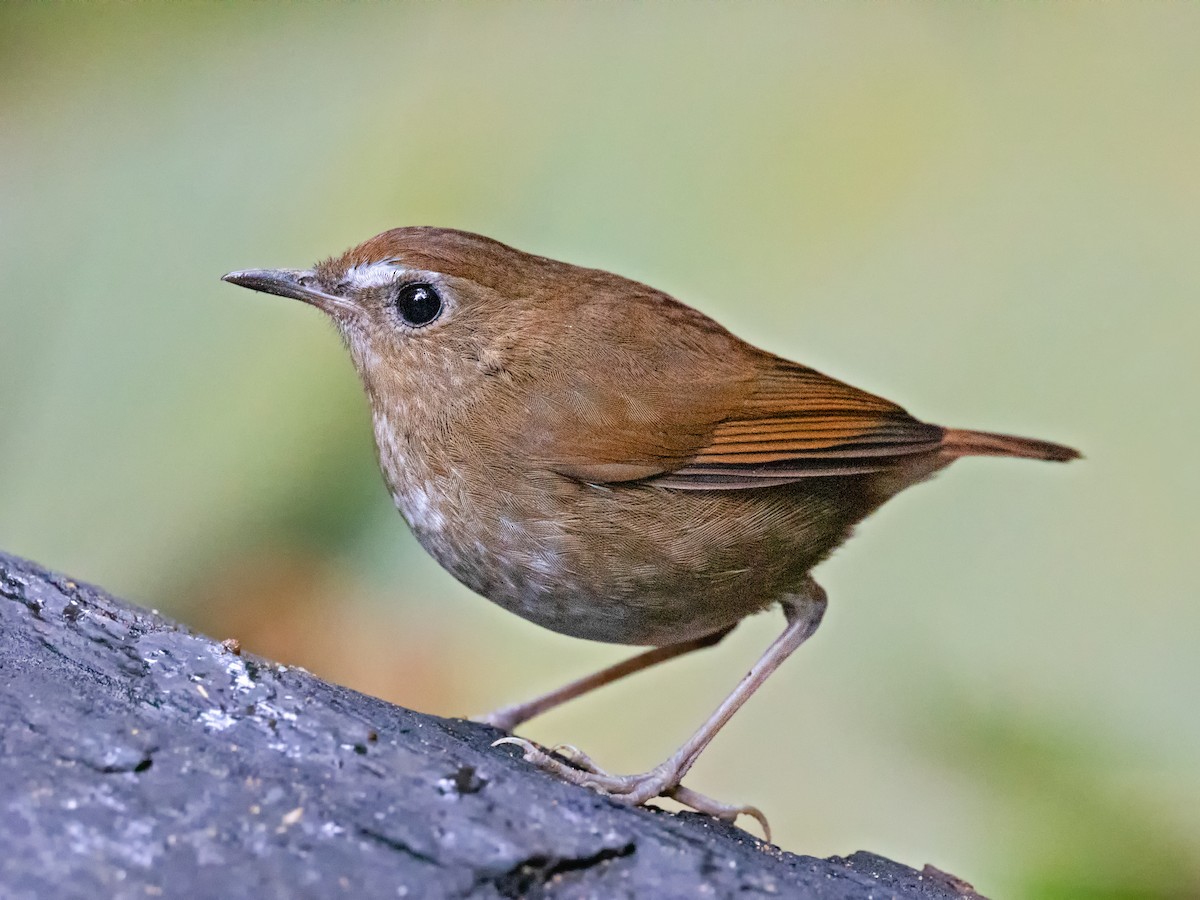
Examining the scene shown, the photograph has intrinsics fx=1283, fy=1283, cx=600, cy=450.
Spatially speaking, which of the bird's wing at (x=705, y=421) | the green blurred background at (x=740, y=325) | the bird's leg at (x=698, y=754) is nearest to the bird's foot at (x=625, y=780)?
the bird's leg at (x=698, y=754)

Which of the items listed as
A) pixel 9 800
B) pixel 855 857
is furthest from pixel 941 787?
pixel 9 800

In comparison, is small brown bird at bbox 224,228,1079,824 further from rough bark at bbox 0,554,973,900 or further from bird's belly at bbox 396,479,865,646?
rough bark at bbox 0,554,973,900

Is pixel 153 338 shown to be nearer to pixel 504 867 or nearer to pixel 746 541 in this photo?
pixel 746 541

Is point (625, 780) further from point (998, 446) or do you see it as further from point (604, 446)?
point (998, 446)

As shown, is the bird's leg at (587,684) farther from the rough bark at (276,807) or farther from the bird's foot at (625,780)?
the rough bark at (276,807)

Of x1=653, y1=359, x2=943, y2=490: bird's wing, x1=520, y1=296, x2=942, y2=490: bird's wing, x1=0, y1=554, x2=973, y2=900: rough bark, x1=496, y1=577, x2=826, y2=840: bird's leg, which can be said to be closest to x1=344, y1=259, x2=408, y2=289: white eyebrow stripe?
x1=520, y1=296, x2=942, y2=490: bird's wing

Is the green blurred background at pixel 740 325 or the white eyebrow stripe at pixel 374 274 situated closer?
the white eyebrow stripe at pixel 374 274

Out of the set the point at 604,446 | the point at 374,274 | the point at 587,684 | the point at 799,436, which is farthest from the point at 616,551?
the point at 374,274
